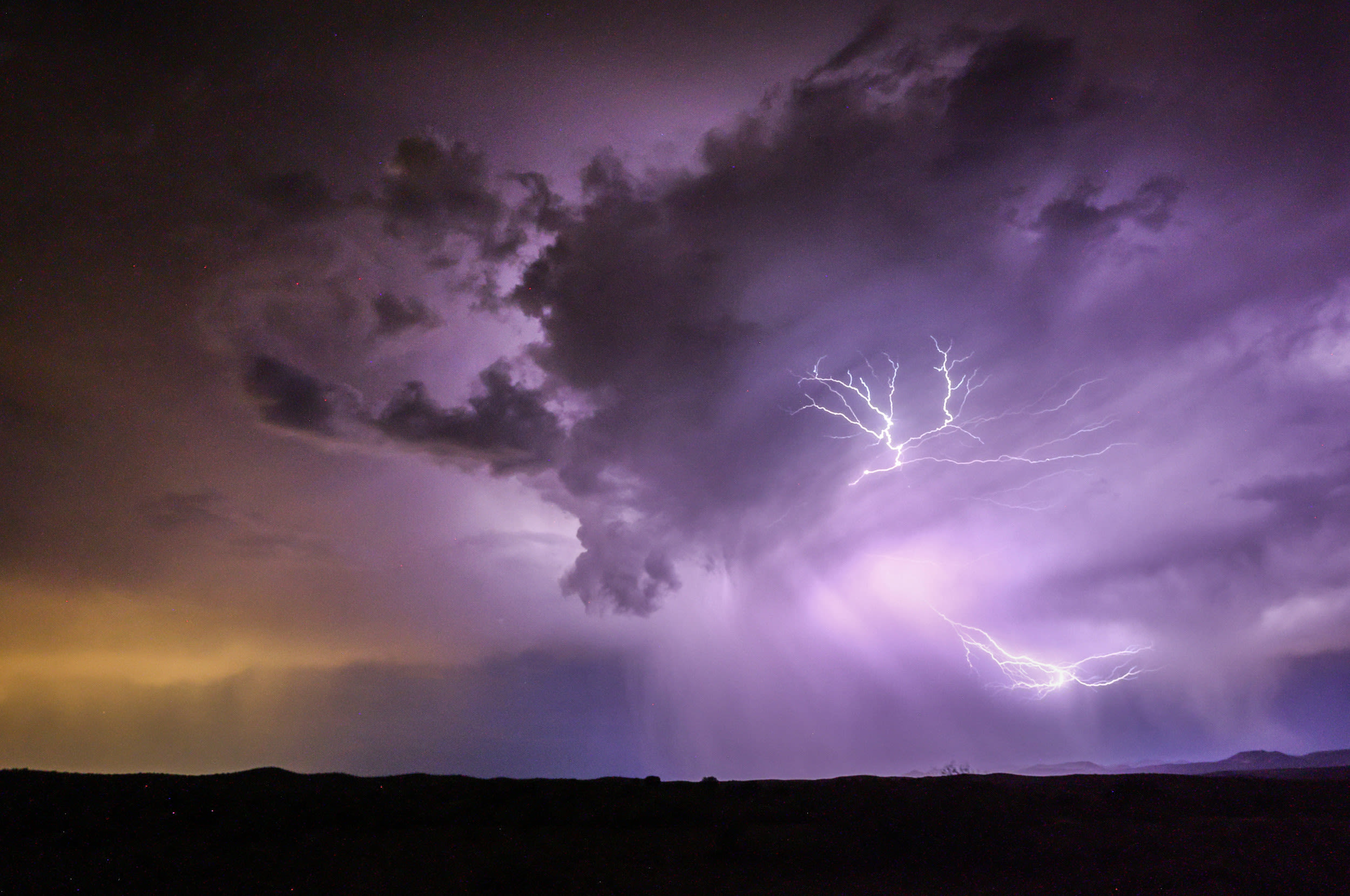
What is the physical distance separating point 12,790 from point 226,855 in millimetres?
5514

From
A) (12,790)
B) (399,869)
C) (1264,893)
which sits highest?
(12,790)

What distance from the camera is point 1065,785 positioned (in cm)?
1522

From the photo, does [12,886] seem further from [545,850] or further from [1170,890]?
[1170,890]

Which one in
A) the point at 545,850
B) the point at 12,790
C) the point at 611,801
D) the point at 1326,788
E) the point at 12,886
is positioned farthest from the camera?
the point at 1326,788

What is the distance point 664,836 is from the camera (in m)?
13.0

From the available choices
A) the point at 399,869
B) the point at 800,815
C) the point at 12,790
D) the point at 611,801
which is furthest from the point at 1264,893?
the point at 12,790

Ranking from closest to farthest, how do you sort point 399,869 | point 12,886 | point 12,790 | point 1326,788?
point 12,886, point 399,869, point 12,790, point 1326,788

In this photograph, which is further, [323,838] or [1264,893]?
[323,838]

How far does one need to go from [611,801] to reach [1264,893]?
11.5 meters

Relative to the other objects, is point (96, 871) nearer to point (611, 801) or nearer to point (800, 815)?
point (611, 801)

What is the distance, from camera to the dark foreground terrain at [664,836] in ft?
36.7

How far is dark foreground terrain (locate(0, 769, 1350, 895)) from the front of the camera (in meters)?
11.2

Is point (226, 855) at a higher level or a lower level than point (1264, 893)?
higher

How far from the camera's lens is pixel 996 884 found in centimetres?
1147
